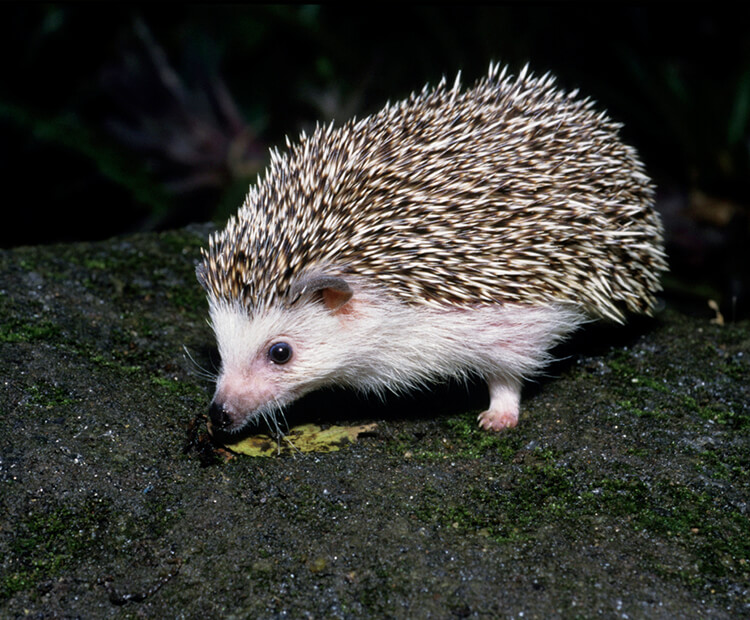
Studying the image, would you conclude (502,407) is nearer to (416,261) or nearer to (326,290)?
(416,261)

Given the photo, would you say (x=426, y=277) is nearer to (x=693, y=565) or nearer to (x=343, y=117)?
(x=693, y=565)

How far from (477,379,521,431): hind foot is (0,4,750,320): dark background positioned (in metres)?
3.71

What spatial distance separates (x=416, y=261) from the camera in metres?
3.45

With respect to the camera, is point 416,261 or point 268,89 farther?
point 268,89

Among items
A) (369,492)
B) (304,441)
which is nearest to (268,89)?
(304,441)

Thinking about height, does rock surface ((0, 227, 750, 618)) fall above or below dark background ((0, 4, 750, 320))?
below

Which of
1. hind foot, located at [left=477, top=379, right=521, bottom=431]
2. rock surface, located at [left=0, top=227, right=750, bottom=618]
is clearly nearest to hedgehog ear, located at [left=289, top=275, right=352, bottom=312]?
rock surface, located at [left=0, top=227, right=750, bottom=618]

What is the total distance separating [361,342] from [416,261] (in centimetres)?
46

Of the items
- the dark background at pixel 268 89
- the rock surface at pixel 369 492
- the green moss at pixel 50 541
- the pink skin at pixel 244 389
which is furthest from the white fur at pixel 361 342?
the dark background at pixel 268 89

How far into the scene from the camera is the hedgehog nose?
3.40 metres

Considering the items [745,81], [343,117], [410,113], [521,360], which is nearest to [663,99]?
[745,81]

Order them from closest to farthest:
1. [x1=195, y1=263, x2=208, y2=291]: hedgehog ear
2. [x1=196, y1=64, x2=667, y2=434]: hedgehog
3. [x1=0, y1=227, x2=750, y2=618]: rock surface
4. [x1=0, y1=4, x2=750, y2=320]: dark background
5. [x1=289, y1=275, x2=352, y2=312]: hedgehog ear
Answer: [x1=0, y1=227, x2=750, y2=618]: rock surface
[x1=289, y1=275, x2=352, y2=312]: hedgehog ear
[x1=196, y1=64, x2=667, y2=434]: hedgehog
[x1=195, y1=263, x2=208, y2=291]: hedgehog ear
[x1=0, y1=4, x2=750, y2=320]: dark background

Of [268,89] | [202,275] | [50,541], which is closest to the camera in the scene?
[50,541]

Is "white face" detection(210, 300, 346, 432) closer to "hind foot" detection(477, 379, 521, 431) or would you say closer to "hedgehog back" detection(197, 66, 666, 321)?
"hedgehog back" detection(197, 66, 666, 321)
